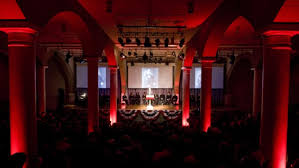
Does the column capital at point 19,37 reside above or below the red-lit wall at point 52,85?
above

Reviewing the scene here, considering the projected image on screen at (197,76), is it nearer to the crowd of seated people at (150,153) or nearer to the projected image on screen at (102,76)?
the projected image on screen at (102,76)

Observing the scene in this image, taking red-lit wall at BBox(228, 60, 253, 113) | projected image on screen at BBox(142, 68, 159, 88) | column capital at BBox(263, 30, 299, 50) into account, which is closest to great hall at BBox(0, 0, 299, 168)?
column capital at BBox(263, 30, 299, 50)

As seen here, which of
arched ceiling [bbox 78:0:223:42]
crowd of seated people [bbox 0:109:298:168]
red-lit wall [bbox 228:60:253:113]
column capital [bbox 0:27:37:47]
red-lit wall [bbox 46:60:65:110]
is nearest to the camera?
column capital [bbox 0:27:37:47]

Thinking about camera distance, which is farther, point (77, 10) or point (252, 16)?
point (77, 10)

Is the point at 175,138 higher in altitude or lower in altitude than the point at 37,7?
lower

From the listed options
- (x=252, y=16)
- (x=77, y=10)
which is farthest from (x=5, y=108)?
(x=252, y=16)

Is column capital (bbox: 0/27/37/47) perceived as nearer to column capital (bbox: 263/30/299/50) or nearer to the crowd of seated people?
the crowd of seated people

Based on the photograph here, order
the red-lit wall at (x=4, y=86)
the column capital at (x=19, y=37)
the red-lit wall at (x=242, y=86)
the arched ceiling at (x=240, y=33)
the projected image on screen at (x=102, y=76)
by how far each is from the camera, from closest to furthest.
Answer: the column capital at (x=19, y=37) → the arched ceiling at (x=240, y=33) → the red-lit wall at (x=4, y=86) → the red-lit wall at (x=242, y=86) → the projected image on screen at (x=102, y=76)

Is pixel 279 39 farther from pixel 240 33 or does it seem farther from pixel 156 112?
pixel 156 112

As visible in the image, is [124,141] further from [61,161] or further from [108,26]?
[108,26]

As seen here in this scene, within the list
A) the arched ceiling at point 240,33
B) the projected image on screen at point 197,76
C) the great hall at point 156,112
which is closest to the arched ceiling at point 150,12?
the great hall at point 156,112

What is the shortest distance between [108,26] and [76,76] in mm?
13391

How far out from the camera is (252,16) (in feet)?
15.3

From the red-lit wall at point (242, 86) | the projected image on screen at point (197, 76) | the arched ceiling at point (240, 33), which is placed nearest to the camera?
the arched ceiling at point (240, 33)
